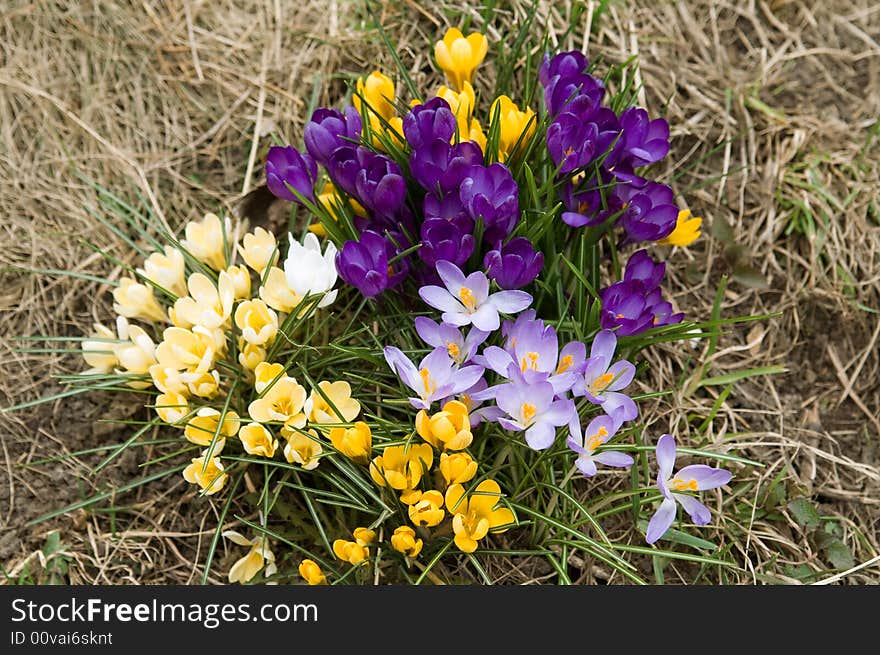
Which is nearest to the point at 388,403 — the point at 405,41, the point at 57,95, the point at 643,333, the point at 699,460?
the point at 643,333

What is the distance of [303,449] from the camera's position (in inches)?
61.1

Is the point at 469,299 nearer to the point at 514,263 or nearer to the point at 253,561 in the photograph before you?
the point at 514,263

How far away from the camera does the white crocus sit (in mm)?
1585

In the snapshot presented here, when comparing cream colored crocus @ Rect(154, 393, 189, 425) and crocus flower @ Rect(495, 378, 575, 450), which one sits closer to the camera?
crocus flower @ Rect(495, 378, 575, 450)

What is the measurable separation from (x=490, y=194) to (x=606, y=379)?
15.5 inches

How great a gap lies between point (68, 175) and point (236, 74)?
1.65 ft

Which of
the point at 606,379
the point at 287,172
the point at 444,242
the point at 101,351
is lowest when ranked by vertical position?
the point at 606,379

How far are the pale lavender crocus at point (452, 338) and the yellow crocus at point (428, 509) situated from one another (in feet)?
0.81

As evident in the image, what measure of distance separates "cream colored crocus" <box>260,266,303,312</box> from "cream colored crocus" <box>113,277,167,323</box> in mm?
309

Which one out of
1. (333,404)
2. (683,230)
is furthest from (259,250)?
(683,230)

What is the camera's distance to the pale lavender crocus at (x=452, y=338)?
149 cm

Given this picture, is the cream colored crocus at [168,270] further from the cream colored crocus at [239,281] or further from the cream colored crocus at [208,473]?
the cream colored crocus at [208,473]

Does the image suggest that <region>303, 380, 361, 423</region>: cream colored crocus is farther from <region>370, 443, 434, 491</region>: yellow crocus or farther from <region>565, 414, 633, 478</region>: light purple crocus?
<region>565, 414, 633, 478</region>: light purple crocus

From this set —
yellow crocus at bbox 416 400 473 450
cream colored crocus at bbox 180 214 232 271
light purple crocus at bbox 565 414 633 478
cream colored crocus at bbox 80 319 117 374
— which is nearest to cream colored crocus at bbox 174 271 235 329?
cream colored crocus at bbox 180 214 232 271
